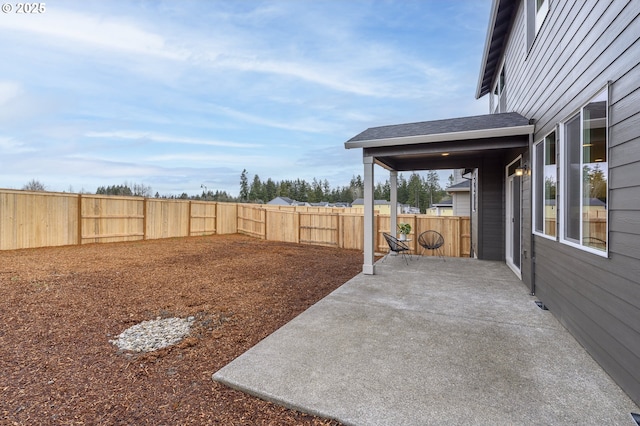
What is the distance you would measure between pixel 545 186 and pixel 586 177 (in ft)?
4.15

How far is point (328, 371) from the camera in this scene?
2242 mm

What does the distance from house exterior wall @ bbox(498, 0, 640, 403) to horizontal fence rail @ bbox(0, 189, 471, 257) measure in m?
4.93

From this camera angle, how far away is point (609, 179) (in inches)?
88.2

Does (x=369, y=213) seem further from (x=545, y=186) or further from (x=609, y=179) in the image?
(x=609, y=179)

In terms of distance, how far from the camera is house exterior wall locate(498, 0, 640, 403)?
6.41 ft

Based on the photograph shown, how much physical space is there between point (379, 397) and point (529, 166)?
4.25m

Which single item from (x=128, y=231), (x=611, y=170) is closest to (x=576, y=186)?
(x=611, y=170)

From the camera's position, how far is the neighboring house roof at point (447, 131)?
4.43 metres

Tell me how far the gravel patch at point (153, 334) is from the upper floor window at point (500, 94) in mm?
7671

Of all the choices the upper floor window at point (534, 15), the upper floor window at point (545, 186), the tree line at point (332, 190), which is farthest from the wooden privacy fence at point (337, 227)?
the tree line at point (332, 190)

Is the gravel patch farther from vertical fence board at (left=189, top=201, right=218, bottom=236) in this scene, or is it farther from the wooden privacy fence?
vertical fence board at (left=189, top=201, right=218, bottom=236)

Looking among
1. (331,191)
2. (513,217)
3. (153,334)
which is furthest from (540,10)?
(331,191)

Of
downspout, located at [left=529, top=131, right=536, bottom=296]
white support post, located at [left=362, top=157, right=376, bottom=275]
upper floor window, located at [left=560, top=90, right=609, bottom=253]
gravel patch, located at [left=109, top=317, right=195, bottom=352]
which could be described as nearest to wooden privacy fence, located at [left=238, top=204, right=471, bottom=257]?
white support post, located at [left=362, top=157, right=376, bottom=275]

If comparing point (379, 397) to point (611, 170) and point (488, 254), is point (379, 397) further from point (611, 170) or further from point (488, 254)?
point (488, 254)
